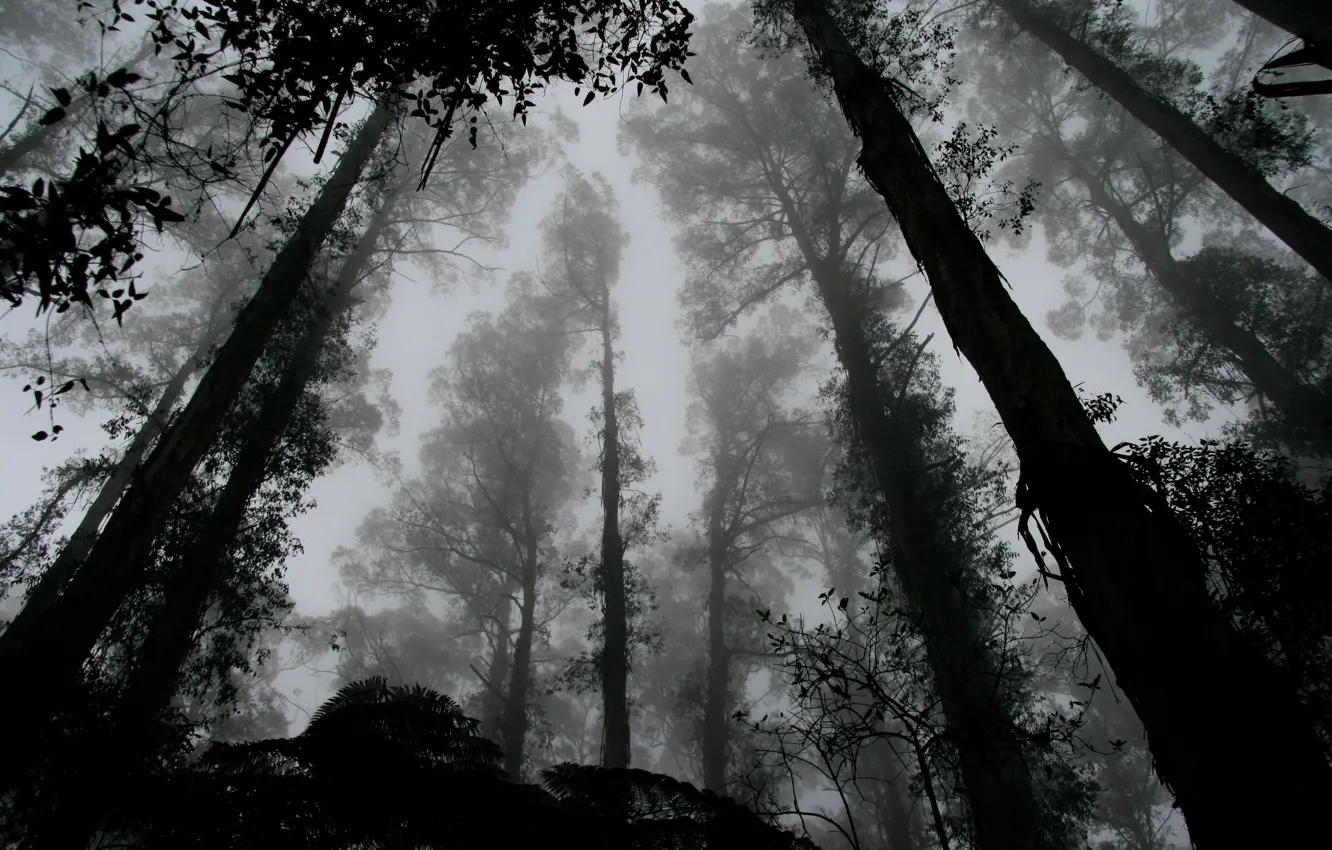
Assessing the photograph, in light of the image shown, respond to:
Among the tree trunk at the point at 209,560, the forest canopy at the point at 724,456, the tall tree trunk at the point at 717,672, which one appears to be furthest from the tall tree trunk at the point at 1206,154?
the tree trunk at the point at 209,560

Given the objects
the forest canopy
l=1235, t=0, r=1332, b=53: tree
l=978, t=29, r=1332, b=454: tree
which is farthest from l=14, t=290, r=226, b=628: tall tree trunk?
l=978, t=29, r=1332, b=454: tree

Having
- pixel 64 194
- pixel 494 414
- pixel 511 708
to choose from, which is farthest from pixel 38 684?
pixel 494 414

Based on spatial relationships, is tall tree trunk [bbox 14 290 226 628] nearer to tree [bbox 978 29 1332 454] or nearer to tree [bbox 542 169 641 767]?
tree [bbox 542 169 641 767]

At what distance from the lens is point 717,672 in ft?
51.0

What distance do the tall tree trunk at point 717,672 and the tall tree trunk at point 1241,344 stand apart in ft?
42.5

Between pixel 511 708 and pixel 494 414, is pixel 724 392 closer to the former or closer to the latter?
pixel 494 414

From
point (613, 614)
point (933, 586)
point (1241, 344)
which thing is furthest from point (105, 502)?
point (1241, 344)

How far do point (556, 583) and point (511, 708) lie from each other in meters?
9.08

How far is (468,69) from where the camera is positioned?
292cm

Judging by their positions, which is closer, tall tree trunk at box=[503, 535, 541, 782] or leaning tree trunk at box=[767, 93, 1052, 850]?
leaning tree trunk at box=[767, 93, 1052, 850]

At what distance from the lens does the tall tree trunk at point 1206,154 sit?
7832mm

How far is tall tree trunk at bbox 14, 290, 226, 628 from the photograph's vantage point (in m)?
8.69

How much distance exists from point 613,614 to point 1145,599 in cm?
1047

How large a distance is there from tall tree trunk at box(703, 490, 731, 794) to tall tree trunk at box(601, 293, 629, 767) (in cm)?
380
